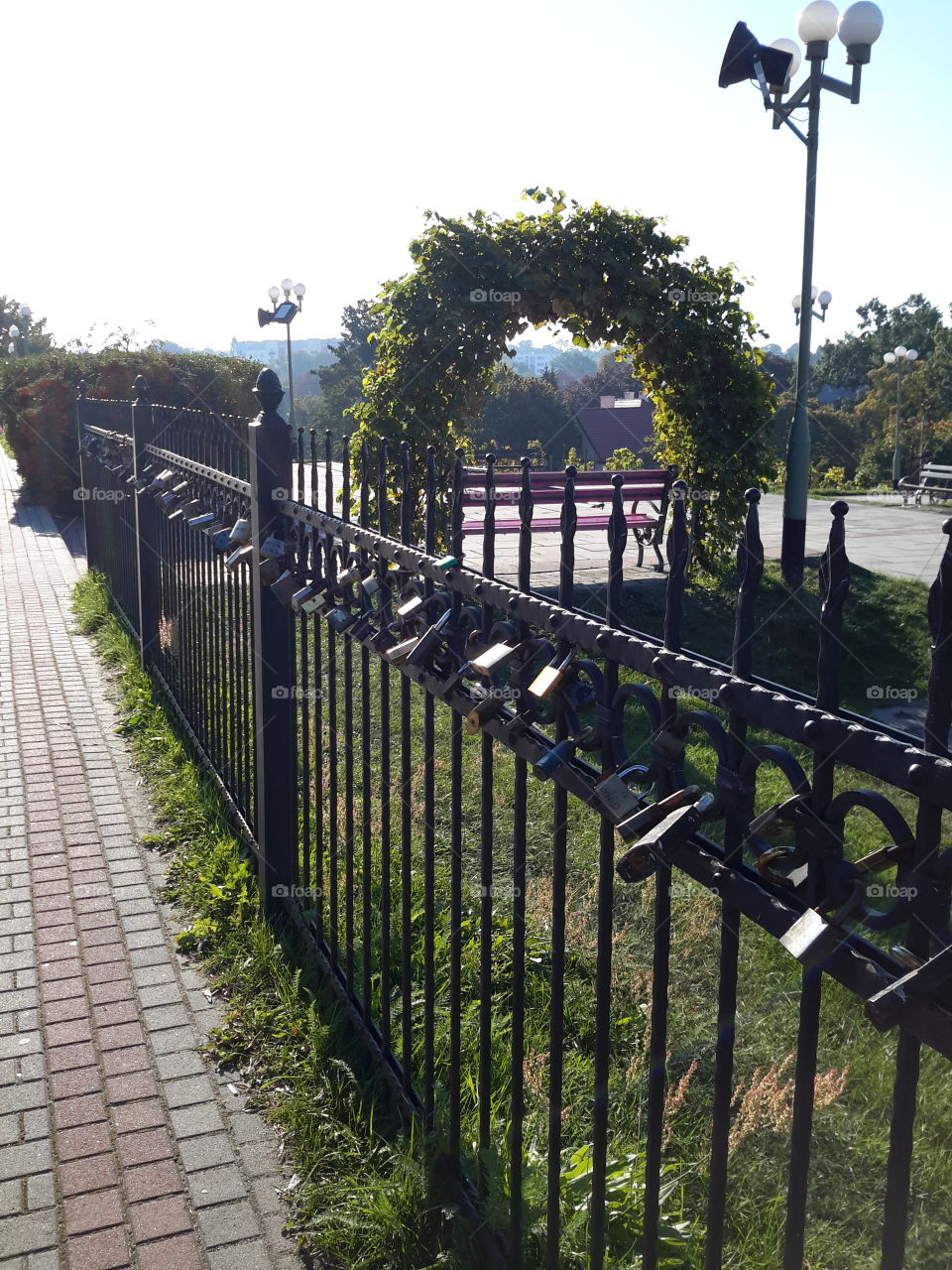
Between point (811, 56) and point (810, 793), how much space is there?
12.7m

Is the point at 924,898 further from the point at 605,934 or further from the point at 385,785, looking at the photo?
the point at 385,785

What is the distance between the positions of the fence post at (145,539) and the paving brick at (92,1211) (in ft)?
14.8

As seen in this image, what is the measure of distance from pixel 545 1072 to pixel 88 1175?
1.22 metres

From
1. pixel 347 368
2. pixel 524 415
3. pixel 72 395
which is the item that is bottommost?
pixel 72 395

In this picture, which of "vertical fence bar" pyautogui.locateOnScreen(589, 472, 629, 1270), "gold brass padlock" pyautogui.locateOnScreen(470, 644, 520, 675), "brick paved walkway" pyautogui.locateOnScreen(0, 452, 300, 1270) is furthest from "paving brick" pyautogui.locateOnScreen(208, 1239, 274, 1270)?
"gold brass padlock" pyautogui.locateOnScreen(470, 644, 520, 675)

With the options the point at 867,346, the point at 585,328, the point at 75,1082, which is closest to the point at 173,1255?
the point at 75,1082

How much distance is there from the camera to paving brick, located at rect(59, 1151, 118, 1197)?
8.92 feet

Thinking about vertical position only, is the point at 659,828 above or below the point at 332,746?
above

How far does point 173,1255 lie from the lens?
2506 millimetres

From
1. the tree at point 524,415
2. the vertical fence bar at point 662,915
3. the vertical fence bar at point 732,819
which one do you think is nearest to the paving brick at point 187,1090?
the vertical fence bar at point 662,915

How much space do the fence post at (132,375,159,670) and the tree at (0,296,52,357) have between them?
47532mm

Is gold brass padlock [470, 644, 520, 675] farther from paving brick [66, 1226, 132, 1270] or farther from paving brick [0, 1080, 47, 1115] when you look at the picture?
paving brick [0, 1080, 47, 1115]

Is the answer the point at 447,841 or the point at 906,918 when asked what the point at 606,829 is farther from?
the point at 447,841

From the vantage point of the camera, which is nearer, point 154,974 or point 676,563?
point 676,563
